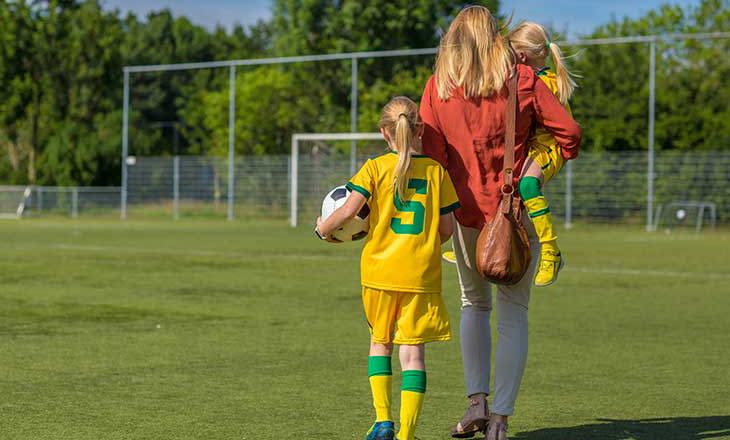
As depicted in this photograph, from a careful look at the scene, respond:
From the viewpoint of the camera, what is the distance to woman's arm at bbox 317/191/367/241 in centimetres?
502

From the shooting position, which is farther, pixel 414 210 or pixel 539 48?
pixel 539 48

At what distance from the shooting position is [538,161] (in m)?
5.19

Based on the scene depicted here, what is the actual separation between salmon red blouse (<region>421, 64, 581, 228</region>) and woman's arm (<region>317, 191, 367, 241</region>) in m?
0.36

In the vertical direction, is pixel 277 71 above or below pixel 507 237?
above

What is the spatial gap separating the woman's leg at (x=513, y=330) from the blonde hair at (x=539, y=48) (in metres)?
0.57

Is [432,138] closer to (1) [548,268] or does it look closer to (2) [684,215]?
(1) [548,268]

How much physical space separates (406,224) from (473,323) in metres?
0.67

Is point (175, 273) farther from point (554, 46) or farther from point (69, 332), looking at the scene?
point (554, 46)

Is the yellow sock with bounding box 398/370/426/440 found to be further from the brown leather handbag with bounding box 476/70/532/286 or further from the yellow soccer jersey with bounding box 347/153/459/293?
the brown leather handbag with bounding box 476/70/532/286

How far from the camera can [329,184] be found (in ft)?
123

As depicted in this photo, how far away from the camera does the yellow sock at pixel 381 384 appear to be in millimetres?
5004

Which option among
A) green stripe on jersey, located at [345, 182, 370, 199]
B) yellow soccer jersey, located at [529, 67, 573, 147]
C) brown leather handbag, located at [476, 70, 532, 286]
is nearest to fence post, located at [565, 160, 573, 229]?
yellow soccer jersey, located at [529, 67, 573, 147]

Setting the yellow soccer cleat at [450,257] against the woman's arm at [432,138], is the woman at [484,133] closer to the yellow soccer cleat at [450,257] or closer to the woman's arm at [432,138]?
the woman's arm at [432,138]

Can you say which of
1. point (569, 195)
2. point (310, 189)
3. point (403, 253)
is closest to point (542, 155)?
point (403, 253)
